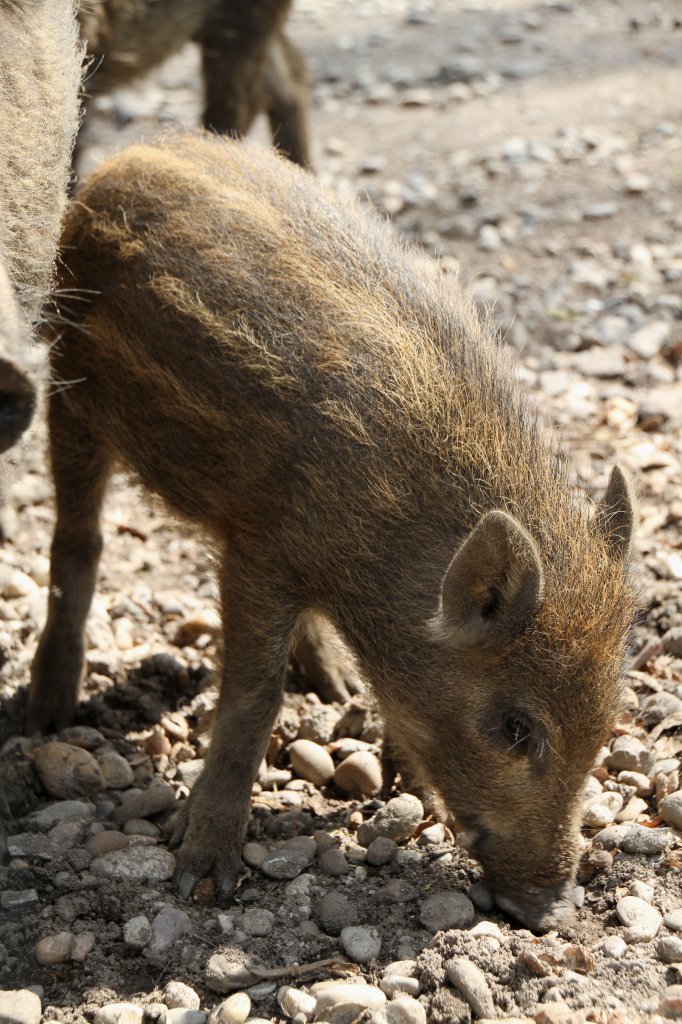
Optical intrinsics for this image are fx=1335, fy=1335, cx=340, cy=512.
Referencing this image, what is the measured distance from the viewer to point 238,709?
12.3 feet

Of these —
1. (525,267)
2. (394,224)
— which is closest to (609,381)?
(525,267)

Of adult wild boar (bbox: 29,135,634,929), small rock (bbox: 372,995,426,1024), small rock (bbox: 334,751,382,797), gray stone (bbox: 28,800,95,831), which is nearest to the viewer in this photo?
small rock (bbox: 372,995,426,1024)

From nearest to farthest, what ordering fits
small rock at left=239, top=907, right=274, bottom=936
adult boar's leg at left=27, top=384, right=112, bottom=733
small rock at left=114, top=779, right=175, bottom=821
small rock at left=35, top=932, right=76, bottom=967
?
small rock at left=35, top=932, right=76, bottom=967, small rock at left=239, top=907, right=274, bottom=936, small rock at left=114, top=779, right=175, bottom=821, adult boar's leg at left=27, top=384, right=112, bottom=733

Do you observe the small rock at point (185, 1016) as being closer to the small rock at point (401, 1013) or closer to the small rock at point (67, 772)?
the small rock at point (401, 1013)

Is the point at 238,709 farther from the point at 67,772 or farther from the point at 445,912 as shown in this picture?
the point at 445,912

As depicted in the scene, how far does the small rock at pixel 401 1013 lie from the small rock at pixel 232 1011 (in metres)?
0.30

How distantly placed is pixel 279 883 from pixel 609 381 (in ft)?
10.3

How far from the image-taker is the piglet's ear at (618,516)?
365cm

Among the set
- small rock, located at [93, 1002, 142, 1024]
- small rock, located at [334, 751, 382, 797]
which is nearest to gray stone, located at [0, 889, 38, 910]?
small rock, located at [93, 1002, 142, 1024]

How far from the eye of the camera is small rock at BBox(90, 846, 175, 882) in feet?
11.5

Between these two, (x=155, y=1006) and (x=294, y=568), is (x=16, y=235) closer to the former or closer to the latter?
(x=294, y=568)

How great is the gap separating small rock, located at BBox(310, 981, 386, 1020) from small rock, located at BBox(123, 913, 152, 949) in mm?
469

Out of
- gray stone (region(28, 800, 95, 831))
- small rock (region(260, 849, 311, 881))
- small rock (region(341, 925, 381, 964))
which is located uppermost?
small rock (region(341, 925, 381, 964))

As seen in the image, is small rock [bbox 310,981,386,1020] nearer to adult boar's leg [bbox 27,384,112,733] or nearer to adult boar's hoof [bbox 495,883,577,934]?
adult boar's hoof [bbox 495,883,577,934]
